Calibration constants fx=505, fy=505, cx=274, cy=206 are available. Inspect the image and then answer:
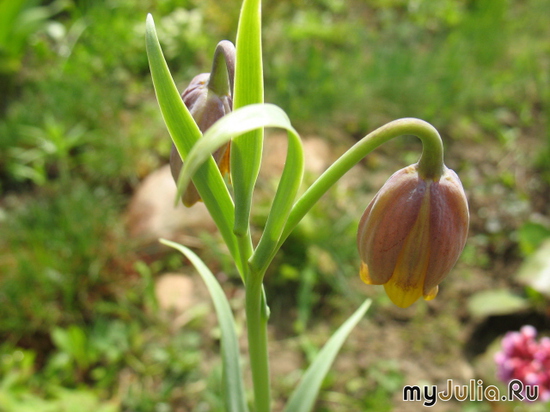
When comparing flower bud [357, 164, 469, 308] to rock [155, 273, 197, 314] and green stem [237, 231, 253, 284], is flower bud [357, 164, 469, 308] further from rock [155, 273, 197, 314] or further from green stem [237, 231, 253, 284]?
rock [155, 273, 197, 314]

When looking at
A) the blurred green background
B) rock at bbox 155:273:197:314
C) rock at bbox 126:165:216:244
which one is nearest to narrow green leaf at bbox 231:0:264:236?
the blurred green background

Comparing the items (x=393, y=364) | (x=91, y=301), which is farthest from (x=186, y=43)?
(x=393, y=364)

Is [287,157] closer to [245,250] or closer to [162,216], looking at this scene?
[245,250]

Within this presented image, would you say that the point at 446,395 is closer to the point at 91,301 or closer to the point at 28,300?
the point at 91,301

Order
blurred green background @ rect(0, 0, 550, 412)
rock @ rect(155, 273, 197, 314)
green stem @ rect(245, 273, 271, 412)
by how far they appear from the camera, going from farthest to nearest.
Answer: rock @ rect(155, 273, 197, 314) < blurred green background @ rect(0, 0, 550, 412) < green stem @ rect(245, 273, 271, 412)

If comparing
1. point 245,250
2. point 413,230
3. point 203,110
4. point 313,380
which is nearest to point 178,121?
point 203,110
